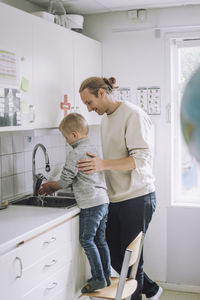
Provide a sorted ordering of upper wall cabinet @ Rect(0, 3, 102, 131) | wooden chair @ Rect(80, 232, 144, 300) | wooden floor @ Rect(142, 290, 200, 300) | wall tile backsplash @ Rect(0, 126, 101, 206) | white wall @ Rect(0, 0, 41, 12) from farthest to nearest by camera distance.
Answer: wooden floor @ Rect(142, 290, 200, 300)
white wall @ Rect(0, 0, 41, 12)
wall tile backsplash @ Rect(0, 126, 101, 206)
upper wall cabinet @ Rect(0, 3, 102, 131)
wooden chair @ Rect(80, 232, 144, 300)

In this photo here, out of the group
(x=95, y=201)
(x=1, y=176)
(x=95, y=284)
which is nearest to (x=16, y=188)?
(x=1, y=176)

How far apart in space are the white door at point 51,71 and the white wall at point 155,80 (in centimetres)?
69

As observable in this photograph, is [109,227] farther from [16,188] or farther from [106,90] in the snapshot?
[106,90]

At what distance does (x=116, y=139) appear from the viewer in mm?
2287

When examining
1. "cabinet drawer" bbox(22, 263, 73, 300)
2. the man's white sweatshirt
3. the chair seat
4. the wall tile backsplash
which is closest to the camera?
"cabinet drawer" bbox(22, 263, 73, 300)

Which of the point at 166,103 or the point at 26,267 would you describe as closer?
the point at 26,267

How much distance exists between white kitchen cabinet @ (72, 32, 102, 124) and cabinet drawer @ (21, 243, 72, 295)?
1056 mm

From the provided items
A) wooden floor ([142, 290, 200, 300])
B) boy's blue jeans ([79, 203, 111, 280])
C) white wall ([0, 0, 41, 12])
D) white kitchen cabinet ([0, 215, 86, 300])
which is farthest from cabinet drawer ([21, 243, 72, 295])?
white wall ([0, 0, 41, 12])

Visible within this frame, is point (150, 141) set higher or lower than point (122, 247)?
higher

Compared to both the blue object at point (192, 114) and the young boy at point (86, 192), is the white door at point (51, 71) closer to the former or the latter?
the young boy at point (86, 192)

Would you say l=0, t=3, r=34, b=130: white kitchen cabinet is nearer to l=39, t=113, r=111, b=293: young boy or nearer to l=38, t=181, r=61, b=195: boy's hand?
l=39, t=113, r=111, b=293: young boy

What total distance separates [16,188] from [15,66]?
34.0 inches

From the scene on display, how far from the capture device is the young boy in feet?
7.06

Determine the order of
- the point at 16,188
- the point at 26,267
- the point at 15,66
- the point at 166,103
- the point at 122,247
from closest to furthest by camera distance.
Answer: the point at 26,267
the point at 15,66
the point at 122,247
the point at 16,188
the point at 166,103
